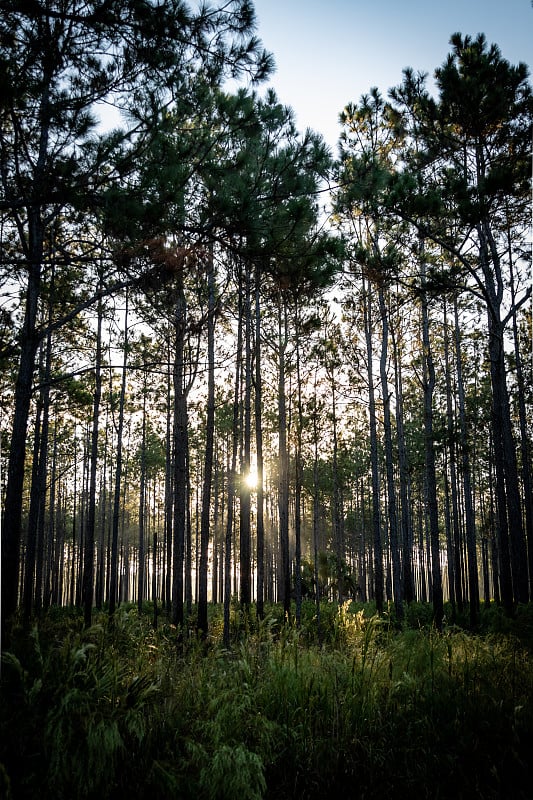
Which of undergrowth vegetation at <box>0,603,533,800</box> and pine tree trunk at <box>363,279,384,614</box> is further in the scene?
pine tree trunk at <box>363,279,384,614</box>

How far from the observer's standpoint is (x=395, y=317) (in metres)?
13.0

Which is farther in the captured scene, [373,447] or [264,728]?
[373,447]

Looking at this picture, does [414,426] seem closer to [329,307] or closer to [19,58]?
[329,307]

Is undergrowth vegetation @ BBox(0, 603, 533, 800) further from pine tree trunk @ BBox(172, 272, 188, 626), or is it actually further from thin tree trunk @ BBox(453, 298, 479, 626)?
thin tree trunk @ BBox(453, 298, 479, 626)

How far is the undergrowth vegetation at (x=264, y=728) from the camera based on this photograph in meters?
3.26

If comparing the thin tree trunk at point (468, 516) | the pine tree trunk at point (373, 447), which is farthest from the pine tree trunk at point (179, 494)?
the thin tree trunk at point (468, 516)

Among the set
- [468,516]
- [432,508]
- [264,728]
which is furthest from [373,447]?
[264,728]

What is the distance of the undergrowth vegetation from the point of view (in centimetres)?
326

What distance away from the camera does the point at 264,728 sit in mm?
3969

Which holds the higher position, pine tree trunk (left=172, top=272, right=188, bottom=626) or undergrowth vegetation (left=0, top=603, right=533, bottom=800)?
pine tree trunk (left=172, top=272, right=188, bottom=626)

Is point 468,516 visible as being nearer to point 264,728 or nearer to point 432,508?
point 432,508

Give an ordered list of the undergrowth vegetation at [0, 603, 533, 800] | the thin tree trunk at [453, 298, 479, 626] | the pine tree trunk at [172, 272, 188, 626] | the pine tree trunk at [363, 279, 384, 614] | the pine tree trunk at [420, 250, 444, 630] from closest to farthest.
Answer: the undergrowth vegetation at [0, 603, 533, 800] → the pine tree trunk at [172, 272, 188, 626] → the pine tree trunk at [420, 250, 444, 630] → the thin tree trunk at [453, 298, 479, 626] → the pine tree trunk at [363, 279, 384, 614]

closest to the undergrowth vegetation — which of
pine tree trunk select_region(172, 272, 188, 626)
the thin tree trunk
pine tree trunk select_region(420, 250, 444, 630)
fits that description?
pine tree trunk select_region(172, 272, 188, 626)

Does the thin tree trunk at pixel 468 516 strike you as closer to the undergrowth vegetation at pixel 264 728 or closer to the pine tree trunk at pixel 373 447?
the pine tree trunk at pixel 373 447
